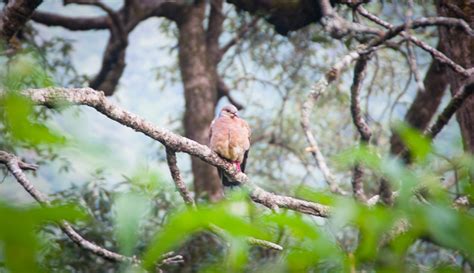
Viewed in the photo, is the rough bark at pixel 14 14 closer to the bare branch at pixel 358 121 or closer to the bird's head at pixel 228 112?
the bird's head at pixel 228 112

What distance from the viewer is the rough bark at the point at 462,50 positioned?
2.40 metres

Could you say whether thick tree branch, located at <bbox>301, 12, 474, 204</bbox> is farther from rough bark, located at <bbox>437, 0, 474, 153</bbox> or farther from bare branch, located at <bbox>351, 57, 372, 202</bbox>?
rough bark, located at <bbox>437, 0, 474, 153</bbox>

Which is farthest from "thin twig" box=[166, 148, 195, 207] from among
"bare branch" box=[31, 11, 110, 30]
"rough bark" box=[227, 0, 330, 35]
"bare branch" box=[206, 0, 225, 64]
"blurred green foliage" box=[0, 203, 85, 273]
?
"bare branch" box=[206, 0, 225, 64]

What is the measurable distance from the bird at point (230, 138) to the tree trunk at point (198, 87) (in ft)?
6.28

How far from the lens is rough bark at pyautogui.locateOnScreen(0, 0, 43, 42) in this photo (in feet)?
8.43

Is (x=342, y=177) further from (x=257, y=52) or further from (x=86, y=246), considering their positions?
(x=86, y=246)

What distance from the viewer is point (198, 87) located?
5.17m

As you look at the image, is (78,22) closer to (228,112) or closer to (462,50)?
(228,112)

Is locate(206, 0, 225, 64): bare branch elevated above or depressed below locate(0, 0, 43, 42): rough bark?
below

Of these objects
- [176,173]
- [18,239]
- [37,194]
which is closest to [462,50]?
[176,173]

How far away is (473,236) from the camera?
412mm

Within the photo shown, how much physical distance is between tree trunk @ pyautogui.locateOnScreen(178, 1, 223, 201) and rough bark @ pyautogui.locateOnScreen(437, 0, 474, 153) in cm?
271

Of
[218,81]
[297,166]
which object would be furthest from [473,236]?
[297,166]

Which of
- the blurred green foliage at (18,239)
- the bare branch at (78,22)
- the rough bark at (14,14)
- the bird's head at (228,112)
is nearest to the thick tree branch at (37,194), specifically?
the rough bark at (14,14)
